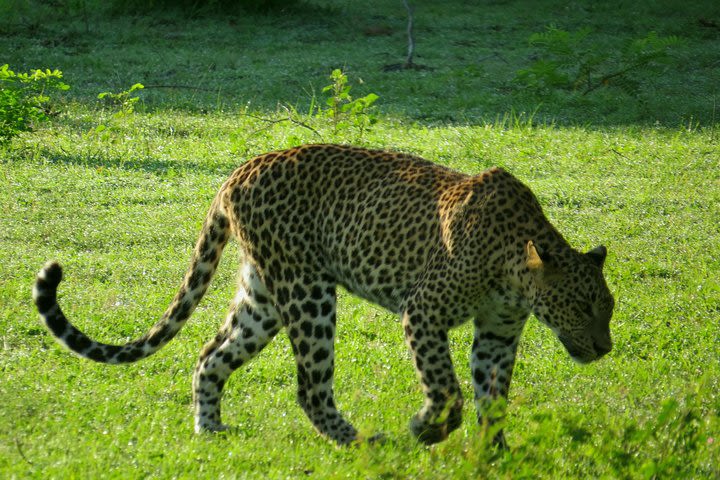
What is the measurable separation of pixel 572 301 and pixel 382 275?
1.05 m

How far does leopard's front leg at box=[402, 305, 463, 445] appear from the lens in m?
5.52

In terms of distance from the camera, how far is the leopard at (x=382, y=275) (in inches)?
217

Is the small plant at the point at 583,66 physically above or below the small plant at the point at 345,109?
below

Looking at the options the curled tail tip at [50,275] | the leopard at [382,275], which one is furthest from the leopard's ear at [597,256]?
the curled tail tip at [50,275]

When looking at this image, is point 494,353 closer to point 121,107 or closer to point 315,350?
point 315,350

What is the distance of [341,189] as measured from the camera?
6.10m

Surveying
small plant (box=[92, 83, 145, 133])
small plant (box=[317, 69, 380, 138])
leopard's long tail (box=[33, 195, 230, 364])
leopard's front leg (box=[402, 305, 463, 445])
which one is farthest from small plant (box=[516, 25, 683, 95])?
leopard's front leg (box=[402, 305, 463, 445])

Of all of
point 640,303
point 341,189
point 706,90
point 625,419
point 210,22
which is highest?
point 341,189

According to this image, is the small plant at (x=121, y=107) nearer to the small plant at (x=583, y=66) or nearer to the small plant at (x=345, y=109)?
the small plant at (x=345, y=109)

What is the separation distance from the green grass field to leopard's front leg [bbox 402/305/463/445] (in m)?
0.12

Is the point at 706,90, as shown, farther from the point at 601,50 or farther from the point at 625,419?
the point at 625,419

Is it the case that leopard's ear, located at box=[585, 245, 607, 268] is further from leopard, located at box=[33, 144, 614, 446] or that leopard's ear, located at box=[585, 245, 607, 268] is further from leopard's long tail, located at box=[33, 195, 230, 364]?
leopard's long tail, located at box=[33, 195, 230, 364]

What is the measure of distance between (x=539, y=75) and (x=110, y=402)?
11.1 metres

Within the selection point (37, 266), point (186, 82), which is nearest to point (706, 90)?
point (186, 82)
